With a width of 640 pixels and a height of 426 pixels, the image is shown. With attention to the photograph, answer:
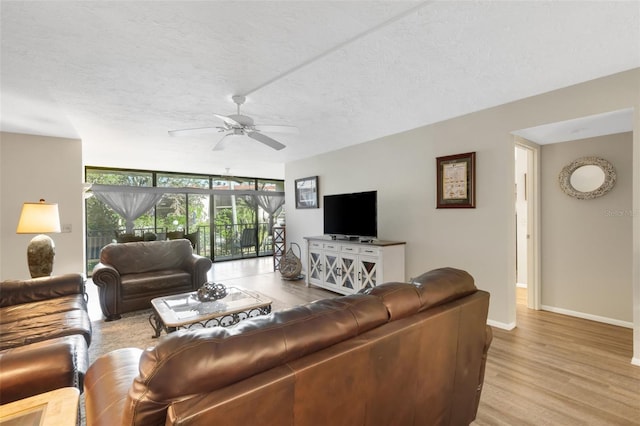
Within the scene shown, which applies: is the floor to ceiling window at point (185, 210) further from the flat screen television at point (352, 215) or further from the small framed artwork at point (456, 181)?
the small framed artwork at point (456, 181)

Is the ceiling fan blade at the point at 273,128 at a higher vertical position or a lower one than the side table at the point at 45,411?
higher

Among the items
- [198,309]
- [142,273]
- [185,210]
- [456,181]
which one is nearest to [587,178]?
[456,181]

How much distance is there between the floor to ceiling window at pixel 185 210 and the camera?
20.6 ft

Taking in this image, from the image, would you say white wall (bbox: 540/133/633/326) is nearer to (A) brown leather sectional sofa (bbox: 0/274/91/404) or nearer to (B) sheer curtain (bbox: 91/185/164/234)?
(A) brown leather sectional sofa (bbox: 0/274/91/404)

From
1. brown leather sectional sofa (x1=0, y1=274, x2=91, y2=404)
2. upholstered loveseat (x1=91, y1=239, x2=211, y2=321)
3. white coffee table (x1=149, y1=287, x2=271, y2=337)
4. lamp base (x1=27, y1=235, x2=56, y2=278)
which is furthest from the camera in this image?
upholstered loveseat (x1=91, y1=239, x2=211, y2=321)

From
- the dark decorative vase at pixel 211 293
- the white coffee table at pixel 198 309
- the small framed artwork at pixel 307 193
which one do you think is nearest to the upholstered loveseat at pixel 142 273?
the white coffee table at pixel 198 309

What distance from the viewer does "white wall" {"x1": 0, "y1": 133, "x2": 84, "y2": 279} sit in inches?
155

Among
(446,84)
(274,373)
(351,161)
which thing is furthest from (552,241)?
(274,373)

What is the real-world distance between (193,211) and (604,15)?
767cm

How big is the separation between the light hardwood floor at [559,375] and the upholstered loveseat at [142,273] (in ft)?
12.0

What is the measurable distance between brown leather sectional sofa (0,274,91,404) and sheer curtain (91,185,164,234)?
3996mm

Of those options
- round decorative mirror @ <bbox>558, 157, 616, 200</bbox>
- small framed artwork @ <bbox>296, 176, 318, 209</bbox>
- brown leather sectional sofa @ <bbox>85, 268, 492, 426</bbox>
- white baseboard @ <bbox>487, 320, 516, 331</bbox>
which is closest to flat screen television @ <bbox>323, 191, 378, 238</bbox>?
small framed artwork @ <bbox>296, 176, 318, 209</bbox>

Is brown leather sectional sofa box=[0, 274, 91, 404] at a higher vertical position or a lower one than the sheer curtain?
lower

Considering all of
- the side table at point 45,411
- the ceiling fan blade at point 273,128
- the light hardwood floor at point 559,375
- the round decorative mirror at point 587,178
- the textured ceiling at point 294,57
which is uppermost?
the textured ceiling at point 294,57
